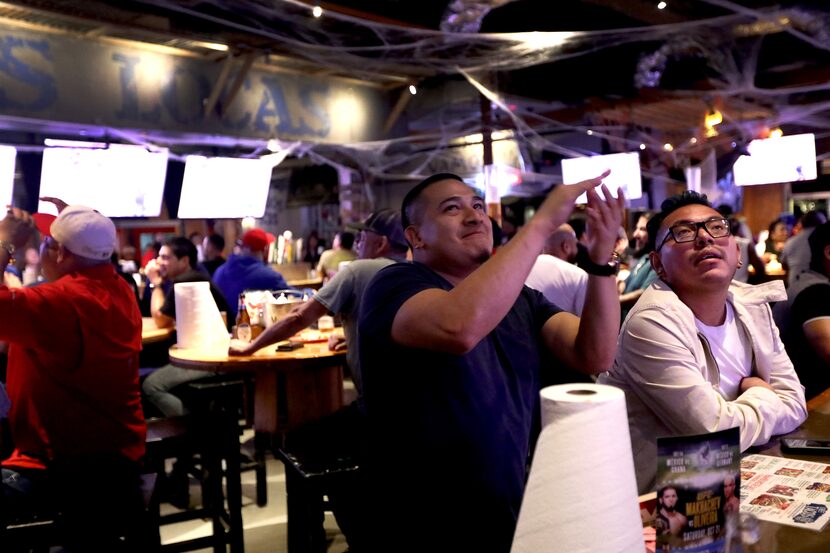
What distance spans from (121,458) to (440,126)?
9087mm

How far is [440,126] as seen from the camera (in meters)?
11.4

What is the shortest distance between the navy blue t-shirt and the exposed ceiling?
4.05 meters

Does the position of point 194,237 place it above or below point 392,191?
below

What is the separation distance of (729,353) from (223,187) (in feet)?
22.7

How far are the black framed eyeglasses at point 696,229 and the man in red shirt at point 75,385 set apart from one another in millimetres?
2161

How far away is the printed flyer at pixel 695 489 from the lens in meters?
1.22

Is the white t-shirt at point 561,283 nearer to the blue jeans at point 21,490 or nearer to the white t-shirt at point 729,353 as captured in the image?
the white t-shirt at point 729,353

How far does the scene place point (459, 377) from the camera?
5.96 ft

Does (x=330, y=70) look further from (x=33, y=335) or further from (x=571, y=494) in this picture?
(x=571, y=494)

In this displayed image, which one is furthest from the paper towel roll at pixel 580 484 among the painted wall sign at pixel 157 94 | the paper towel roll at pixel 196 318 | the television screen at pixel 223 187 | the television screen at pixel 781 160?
the television screen at pixel 781 160

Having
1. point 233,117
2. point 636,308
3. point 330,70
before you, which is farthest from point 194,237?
point 636,308

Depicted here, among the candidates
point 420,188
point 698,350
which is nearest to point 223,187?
point 420,188

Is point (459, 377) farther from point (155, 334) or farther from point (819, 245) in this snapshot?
point (155, 334)

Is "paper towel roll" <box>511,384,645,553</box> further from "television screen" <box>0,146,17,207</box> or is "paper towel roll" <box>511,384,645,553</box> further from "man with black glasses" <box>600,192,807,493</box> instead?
"television screen" <box>0,146,17,207</box>
